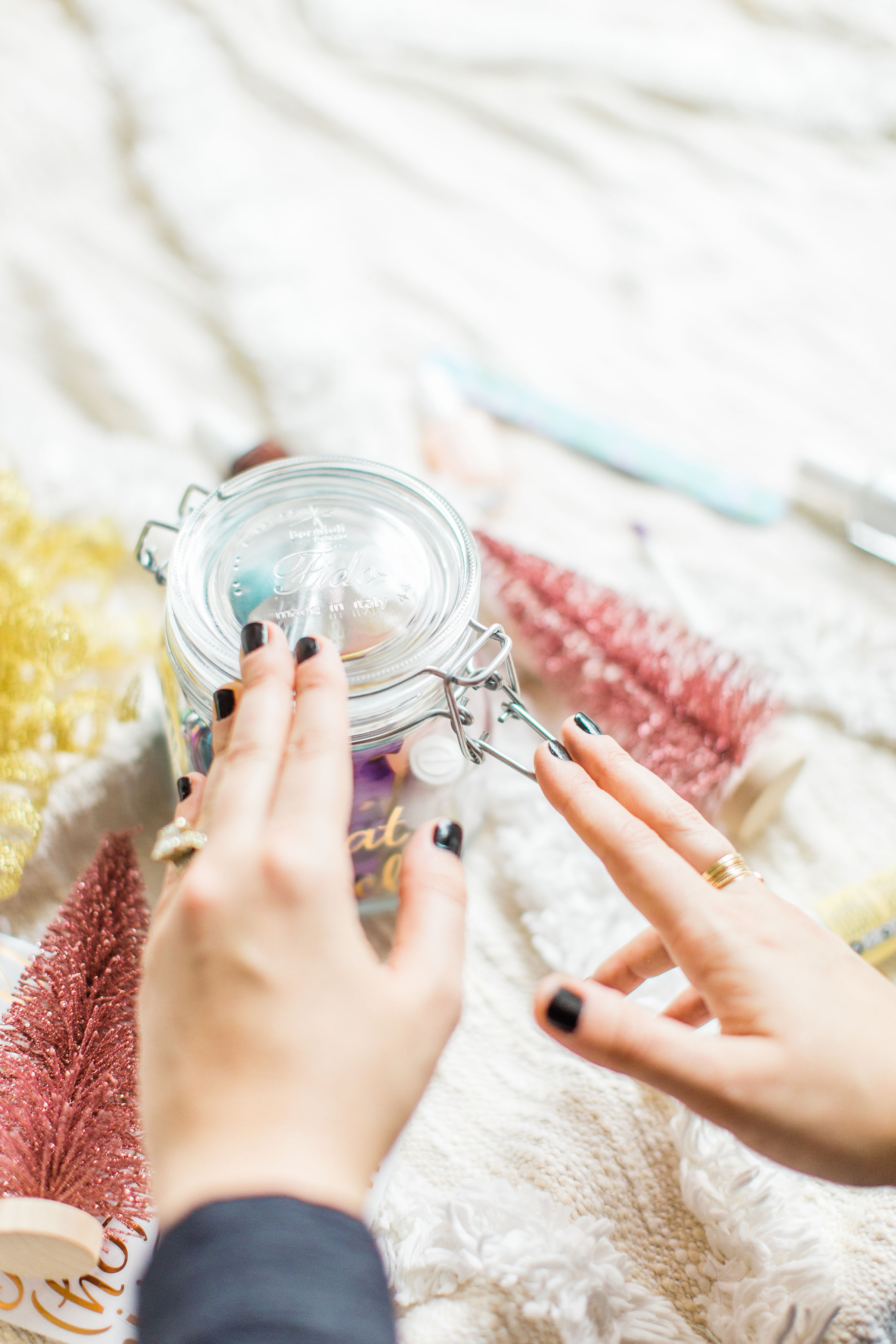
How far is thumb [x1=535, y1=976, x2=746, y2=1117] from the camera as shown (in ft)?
0.78

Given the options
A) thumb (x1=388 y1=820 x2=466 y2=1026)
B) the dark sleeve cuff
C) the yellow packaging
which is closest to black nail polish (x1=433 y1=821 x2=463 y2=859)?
thumb (x1=388 y1=820 x2=466 y2=1026)

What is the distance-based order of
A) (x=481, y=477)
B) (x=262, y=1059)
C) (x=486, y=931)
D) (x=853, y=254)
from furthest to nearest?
1. (x=853, y=254)
2. (x=481, y=477)
3. (x=486, y=931)
4. (x=262, y=1059)

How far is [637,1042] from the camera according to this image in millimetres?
239

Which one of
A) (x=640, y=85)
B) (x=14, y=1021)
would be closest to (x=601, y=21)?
(x=640, y=85)

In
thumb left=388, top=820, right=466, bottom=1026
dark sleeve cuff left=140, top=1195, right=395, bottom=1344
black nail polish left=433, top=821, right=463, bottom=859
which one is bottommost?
dark sleeve cuff left=140, top=1195, right=395, bottom=1344

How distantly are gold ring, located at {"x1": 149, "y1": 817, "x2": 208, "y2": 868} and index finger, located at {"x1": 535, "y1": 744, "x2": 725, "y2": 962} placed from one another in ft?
0.36

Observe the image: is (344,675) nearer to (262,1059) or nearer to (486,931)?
(262,1059)

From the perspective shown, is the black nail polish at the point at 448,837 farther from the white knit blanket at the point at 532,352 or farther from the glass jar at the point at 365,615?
the white knit blanket at the point at 532,352

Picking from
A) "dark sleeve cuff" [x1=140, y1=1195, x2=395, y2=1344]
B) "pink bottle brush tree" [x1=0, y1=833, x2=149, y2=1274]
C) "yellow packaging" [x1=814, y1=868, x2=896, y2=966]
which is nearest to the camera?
"dark sleeve cuff" [x1=140, y1=1195, x2=395, y2=1344]

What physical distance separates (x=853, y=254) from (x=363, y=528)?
0.57 m

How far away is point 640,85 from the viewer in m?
0.78

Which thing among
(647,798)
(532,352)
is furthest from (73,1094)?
(532,352)

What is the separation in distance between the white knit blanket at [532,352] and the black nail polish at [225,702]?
17 centimetres

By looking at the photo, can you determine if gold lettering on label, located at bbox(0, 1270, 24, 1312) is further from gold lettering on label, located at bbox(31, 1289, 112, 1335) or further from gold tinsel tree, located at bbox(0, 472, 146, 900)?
gold tinsel tree, located at bbox(0, 472, 146, 900)
